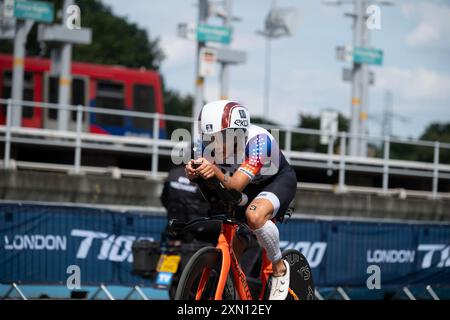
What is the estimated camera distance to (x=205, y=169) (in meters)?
7.09

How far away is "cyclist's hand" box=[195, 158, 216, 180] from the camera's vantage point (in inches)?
279

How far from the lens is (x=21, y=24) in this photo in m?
21.7

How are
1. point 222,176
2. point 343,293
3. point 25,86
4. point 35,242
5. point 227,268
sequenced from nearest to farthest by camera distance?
1. point 222,176
2. point 227,268
3. point 35,242
4. point 343,293
5. point 25,86

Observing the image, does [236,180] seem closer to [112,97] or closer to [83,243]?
[83,243]

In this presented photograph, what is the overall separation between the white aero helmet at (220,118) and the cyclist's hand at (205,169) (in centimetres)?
43

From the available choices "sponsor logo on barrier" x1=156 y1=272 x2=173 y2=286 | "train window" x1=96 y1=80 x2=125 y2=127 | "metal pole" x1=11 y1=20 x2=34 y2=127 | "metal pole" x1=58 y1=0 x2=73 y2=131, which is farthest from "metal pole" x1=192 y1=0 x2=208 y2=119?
"sponsor logo on barrier" x1=156 y1=272 x2=173 y2=286

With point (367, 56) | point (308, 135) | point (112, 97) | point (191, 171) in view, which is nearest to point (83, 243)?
point (191, 171)

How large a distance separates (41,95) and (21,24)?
8.05 meters

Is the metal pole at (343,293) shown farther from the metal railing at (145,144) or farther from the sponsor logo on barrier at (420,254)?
the metal railing at (145,144)

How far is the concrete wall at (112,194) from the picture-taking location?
16281 mm

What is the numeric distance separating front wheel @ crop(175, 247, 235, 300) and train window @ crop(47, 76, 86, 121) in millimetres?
22100

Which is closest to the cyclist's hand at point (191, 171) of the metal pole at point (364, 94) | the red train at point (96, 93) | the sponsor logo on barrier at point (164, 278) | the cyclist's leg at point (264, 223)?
the cyclist's leg at point (264, 223)

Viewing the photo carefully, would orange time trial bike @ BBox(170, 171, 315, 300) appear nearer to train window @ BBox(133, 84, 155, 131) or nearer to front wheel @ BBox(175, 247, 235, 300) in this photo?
front wheel @ BBox(175, 247, 235, 300)

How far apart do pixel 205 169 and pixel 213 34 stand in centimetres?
1575
